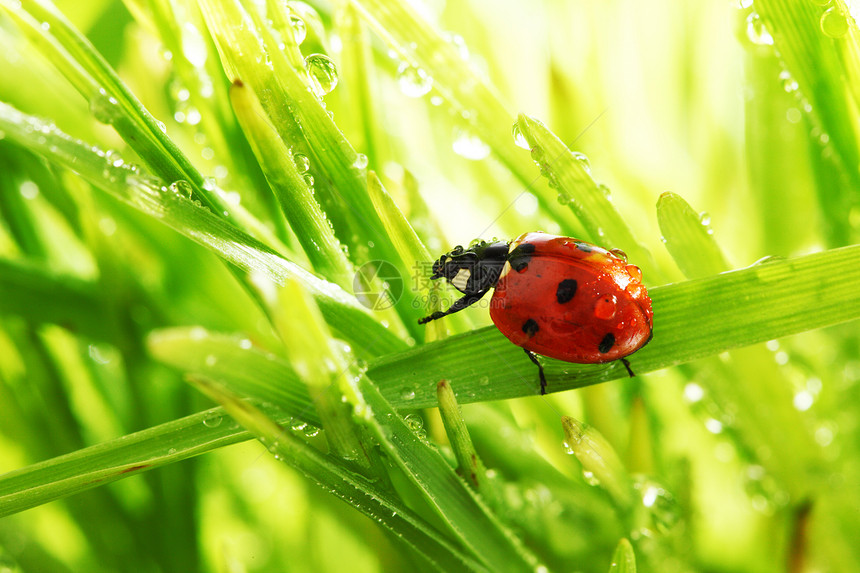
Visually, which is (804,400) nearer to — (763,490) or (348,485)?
(763,490)

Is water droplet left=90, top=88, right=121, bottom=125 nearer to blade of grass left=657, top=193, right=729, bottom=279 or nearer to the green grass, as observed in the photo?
the green grass

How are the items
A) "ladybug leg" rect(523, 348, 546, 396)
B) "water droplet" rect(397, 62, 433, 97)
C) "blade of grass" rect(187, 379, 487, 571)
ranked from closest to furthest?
"blade of grass" rect(187, 379, 487, 571), "ladybug leg" rect(523, 348, 546, 396), "water droplet" rect(397, 62, 433, 97)

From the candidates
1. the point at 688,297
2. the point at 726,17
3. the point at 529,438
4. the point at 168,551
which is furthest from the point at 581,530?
the point at 726,17

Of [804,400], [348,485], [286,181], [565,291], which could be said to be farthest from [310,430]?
[804,400]

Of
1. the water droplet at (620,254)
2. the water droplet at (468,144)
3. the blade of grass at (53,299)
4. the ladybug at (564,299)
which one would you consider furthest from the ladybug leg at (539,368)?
the blade of grass at (53,299)

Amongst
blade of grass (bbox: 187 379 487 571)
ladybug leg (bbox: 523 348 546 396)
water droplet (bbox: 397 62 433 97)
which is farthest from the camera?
water droplet (bbox: 397 62 433 97)

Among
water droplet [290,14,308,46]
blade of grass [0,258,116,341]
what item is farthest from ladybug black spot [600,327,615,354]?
blade of grass [0,258,116,341]

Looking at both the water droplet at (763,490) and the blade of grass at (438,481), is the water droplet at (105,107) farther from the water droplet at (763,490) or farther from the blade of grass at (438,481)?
the water droplet at (763,490)
